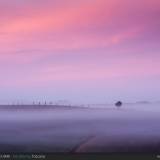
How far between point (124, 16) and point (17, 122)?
0.79 metres

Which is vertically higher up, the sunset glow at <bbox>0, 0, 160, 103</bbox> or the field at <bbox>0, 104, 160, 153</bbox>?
the sunset glow at <bbox>0, 0, 160, 103</bbox>

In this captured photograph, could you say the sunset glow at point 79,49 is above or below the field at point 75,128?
above

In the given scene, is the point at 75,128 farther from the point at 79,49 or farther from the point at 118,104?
the point at 79,49

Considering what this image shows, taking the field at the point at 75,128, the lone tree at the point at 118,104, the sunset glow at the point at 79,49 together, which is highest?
the sunset glow at the point at 79,49

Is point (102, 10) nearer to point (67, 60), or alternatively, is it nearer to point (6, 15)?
point (67, 60)

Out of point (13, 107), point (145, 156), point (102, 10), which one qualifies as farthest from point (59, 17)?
point (145, 156)

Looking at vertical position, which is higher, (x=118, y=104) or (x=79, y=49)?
(x=79, y=49)

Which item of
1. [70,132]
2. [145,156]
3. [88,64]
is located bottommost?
[145,156]

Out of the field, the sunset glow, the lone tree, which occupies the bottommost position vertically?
the field

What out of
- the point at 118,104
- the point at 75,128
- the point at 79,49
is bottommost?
the point at 75,128

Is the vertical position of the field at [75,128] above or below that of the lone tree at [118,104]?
below

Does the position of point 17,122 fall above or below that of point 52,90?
below

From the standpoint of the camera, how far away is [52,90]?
225 cm

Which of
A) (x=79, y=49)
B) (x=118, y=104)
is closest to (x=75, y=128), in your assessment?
(x=118, y=104)
